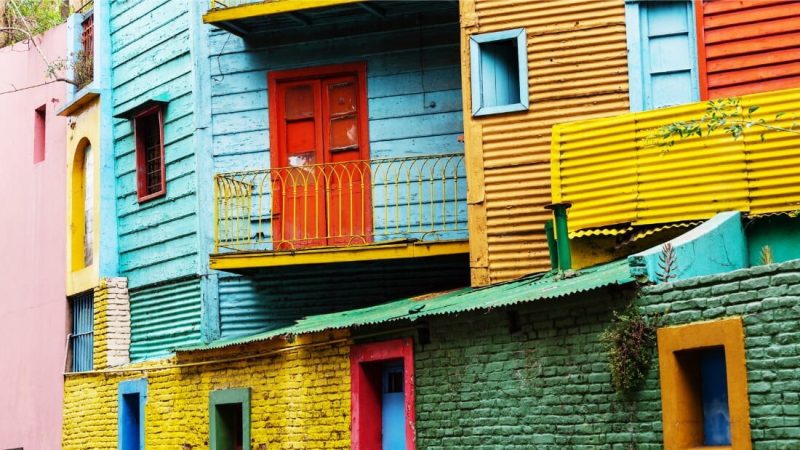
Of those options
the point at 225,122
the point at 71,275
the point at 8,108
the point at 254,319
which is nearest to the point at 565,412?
the point at 254,319

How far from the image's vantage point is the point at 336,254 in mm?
15805

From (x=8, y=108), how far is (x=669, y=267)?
1519cm

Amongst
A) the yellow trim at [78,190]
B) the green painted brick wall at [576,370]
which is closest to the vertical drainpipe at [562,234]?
the green painted brick wall at [576,370]

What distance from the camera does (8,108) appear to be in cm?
2278

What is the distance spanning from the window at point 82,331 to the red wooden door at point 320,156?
4153 mm

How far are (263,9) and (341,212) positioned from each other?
8.83ft

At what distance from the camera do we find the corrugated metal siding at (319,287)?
1645cm

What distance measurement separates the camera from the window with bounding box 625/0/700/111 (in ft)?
46.2

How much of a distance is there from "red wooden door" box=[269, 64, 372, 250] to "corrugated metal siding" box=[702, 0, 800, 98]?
4681 mm

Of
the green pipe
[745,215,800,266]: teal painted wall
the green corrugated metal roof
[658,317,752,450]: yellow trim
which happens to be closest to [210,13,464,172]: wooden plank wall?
the green corrugated metal roof

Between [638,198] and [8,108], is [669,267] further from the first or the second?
[8,108]

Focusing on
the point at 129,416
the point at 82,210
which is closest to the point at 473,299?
the point at 129,416

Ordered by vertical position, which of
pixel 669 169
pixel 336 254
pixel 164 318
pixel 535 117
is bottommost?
pixel 164 318

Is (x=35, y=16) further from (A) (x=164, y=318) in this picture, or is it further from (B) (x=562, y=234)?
(B) (x=562, y=234)
